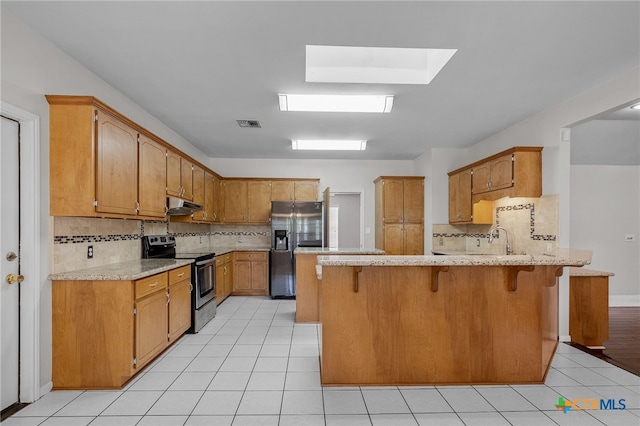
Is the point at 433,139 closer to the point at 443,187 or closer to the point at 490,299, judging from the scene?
the point at 443,187

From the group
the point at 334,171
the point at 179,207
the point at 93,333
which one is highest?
the point at 334,171

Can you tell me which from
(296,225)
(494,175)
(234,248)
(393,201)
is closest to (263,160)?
(296,225)

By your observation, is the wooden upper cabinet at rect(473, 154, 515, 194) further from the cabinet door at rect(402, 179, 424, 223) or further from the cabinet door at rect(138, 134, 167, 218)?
the cabinet door at rect(138, 134, 167, 218)

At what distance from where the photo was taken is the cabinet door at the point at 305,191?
6.20m

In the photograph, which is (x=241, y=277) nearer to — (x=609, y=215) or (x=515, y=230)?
(x=515, y=230)

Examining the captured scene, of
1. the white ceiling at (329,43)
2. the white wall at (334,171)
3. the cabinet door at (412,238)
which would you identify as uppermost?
the white ceiling at (329,43)

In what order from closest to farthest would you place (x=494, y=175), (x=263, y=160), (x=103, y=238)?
(x=103, y=238), (x=494, y=175), (x=263, y=160)

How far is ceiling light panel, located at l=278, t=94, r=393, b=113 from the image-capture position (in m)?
3.32

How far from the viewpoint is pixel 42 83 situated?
7.84 feet

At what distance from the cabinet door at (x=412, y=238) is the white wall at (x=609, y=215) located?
7.56 feet

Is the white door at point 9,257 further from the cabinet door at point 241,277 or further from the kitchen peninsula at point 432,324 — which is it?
the cabinet door at point 241,277

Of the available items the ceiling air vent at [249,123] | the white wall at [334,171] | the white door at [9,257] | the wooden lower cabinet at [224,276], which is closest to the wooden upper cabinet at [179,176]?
the ceiling air vent at [249,123]

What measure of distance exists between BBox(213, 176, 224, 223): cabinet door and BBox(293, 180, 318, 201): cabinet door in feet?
4.55

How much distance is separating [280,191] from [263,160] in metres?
0.83
